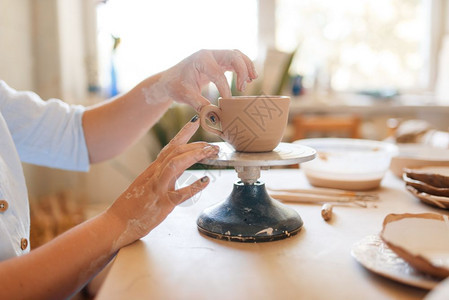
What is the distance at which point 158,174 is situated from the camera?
631 millimetres

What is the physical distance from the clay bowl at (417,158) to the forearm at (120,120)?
2.06 feet

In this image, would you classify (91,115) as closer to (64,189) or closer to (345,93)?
(64,189)

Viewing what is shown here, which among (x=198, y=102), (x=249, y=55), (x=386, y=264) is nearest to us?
(x=386, y=264)

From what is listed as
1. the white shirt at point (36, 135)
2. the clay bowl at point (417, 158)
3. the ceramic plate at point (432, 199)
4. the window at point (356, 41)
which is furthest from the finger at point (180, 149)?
the window at point (356, 41)

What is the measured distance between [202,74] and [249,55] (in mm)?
1617

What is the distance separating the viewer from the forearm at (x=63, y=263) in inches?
20.9

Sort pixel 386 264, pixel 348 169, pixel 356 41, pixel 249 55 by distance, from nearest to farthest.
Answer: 1. pixel 386 264
2. pixel 348 169
3. pixel 249 55
4. pixel 356 41

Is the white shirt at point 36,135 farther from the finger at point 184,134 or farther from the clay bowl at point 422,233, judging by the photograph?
the clay bowl at point 422,233

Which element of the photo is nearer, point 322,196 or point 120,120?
point 322,196

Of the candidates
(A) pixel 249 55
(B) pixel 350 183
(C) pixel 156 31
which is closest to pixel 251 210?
(B) pixel 350 183

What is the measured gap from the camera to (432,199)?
799 mm

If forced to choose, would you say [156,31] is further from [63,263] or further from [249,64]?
[63,263]

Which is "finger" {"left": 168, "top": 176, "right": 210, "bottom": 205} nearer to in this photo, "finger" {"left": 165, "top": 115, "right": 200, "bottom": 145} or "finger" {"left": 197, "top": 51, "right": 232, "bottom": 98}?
"finger" {"left": 165, "top": 115, "right": 200, "bottom": 145}

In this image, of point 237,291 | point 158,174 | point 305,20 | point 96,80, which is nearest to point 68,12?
point 96,80
